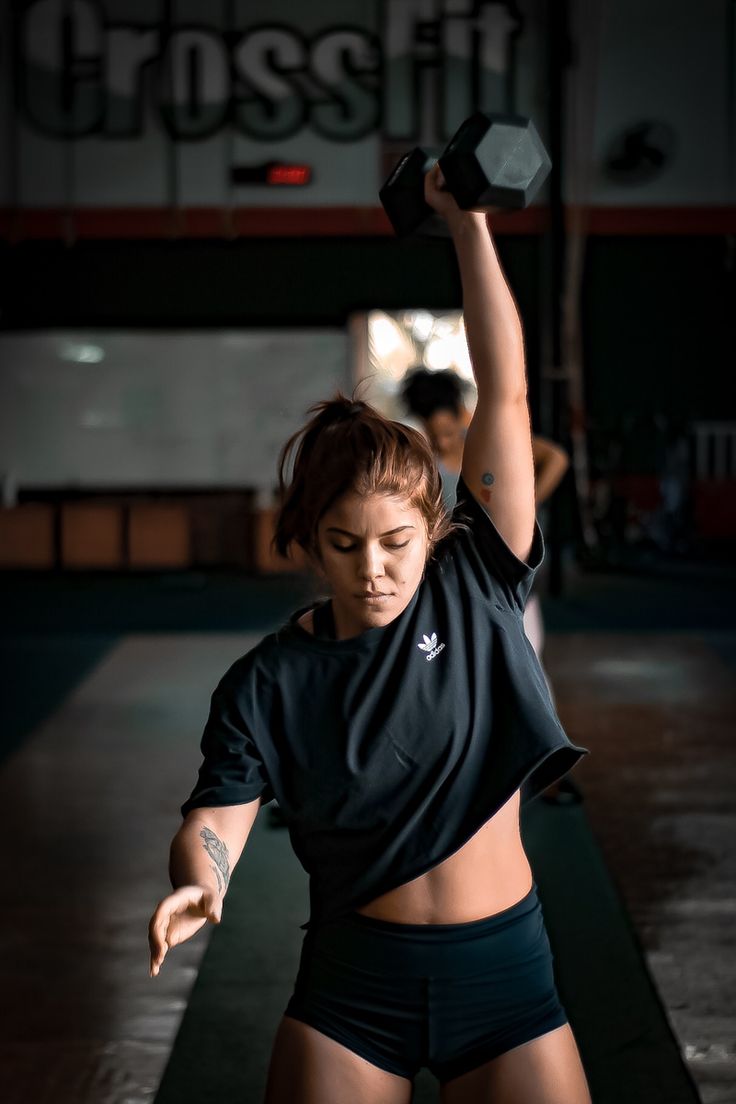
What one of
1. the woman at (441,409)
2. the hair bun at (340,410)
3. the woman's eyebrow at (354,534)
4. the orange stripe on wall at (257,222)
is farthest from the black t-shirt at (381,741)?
the orange stripe on wall at (257,222)

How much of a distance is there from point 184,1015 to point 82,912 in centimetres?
66

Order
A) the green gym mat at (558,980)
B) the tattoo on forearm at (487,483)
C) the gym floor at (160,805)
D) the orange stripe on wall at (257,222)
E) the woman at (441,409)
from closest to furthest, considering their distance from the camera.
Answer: the tattoo on forearm at (487,483), the green gym mat at (558,980), the gym floor at (160,805), the woman at (441,409), the orange stripe on wall at (257,222)

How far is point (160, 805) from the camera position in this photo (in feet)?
13.5

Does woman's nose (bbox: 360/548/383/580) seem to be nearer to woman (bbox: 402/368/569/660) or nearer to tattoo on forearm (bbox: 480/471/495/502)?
tattoo on forearm (bbox: 480/471/495/502)

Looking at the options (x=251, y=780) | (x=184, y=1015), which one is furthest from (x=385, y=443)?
(x=184, y=1015)

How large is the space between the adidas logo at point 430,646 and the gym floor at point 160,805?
1323 millimetres

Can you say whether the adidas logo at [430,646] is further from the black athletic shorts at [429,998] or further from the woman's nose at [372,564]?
the black athletic shorts at [429,998]

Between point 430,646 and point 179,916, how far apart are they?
1.29 feet

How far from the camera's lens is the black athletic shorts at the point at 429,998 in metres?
1.38

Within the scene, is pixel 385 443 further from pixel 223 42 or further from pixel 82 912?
pixel 223 42

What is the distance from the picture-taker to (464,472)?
148 cm

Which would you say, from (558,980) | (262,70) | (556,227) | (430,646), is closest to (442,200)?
(430,646)

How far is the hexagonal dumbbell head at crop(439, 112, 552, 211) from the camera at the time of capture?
4.30ft

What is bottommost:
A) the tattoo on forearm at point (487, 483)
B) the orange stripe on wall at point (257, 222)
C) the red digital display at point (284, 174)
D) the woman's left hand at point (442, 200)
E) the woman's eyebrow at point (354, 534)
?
the woman's eyebrow at point (354, 534)
